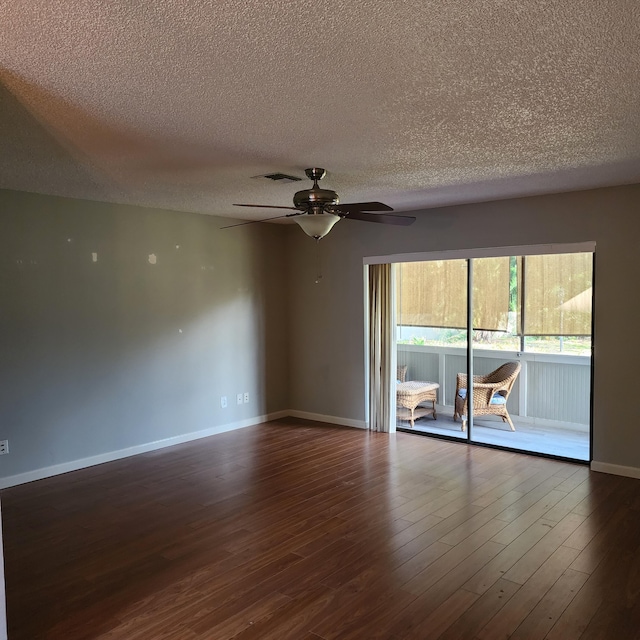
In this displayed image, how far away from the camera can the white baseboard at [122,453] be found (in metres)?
4.69

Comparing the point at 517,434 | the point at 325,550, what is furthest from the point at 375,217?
the point at 517,434

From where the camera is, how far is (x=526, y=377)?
5.75m

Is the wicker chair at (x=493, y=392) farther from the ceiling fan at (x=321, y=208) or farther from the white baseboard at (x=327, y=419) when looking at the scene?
the ceiling fan at (x=321, y=208)

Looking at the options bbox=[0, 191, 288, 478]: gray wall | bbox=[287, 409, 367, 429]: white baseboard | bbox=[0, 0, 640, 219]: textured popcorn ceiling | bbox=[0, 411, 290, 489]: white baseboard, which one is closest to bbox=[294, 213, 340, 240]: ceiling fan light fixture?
bbox=[0, 0, 640, 219]: textured popcorn ceiling

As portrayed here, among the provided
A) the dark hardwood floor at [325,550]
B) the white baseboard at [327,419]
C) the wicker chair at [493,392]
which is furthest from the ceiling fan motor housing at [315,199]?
the white baseboard at [327,419]

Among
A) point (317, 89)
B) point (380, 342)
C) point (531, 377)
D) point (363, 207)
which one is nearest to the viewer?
point (317, 89)

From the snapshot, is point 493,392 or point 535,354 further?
point 493,392

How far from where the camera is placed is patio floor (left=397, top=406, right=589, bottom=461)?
17.5 feet

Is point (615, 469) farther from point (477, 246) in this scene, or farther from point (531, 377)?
point (477, 246)

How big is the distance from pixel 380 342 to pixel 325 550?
319cm

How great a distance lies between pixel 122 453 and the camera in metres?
5.39

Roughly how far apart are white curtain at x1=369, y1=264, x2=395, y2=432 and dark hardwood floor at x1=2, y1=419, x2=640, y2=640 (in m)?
1.08

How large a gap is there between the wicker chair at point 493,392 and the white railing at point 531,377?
0.07m

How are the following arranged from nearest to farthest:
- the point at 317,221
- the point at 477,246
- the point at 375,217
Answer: the point at 317,221
the point at 375,217
the point at 477,246
